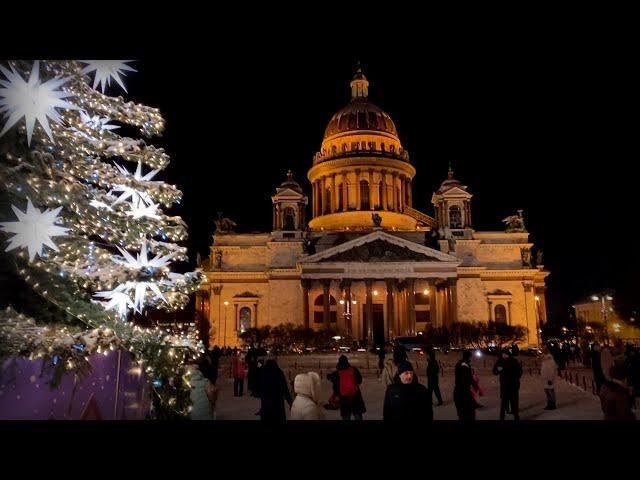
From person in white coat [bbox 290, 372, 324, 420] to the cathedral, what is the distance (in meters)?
39.8

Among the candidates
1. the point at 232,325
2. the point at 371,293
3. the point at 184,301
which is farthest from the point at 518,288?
the point at 184,301

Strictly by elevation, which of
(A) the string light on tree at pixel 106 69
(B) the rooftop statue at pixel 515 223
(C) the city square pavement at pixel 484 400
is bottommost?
(C) the city square pavement at pixel 484 400

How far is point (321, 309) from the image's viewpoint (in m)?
55.1

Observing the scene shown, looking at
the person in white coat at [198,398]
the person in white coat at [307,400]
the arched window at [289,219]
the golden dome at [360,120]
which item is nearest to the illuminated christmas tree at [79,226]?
the person in white coat at [198,398]

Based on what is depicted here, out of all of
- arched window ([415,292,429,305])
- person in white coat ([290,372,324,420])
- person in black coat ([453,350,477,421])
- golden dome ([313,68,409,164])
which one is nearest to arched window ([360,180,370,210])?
golden dome ([313,68,409,164])

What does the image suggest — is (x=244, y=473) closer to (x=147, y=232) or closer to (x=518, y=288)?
(x=147, y=232)

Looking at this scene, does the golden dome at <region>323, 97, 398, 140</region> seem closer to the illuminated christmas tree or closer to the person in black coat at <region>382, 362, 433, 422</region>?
the illuminated christmas tree

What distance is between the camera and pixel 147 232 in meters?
8.79

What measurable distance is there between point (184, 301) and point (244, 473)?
5.58 meters

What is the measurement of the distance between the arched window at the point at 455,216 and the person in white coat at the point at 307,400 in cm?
4986

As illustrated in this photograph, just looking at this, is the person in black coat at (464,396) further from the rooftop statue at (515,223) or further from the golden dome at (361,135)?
the golden dome at (361,135)

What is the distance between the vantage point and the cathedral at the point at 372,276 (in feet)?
165

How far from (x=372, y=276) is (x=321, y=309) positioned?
24.6ft

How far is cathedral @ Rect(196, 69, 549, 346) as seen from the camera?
50375mm
